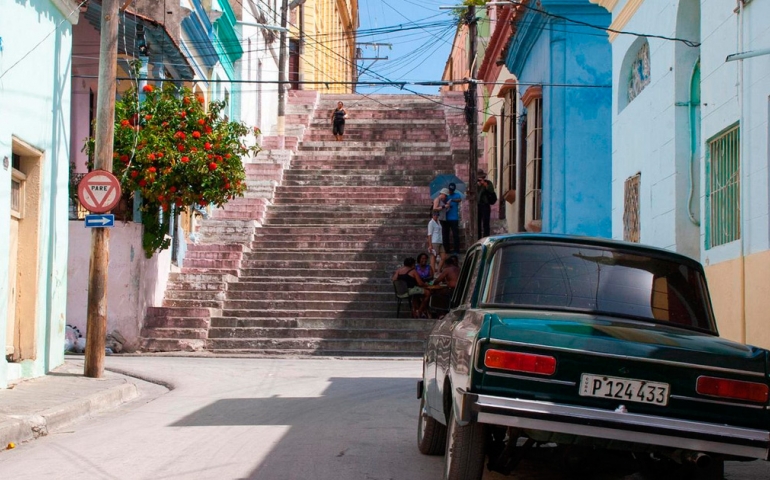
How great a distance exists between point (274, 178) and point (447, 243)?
6159 millimetres

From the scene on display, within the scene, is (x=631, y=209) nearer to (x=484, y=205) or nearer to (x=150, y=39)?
(x=484, y=205)

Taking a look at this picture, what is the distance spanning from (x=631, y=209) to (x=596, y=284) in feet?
33.9

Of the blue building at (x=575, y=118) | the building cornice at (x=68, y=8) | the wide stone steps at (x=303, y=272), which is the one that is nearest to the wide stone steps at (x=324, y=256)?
the wide stone steps at (x=303, y=272)

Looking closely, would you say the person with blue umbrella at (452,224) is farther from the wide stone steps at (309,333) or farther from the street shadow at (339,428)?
the street shadow at (339,428)

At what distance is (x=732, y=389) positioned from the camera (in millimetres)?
6047

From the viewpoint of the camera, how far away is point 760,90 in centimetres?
1155

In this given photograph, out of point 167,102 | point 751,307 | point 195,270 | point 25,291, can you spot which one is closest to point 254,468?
point 751,307

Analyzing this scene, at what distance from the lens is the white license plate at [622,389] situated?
5.96 m

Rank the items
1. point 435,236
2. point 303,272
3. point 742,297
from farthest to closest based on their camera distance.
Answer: point 435,236 → point 303,272 → point 742,297

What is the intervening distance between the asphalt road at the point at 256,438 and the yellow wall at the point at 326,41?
24534mm

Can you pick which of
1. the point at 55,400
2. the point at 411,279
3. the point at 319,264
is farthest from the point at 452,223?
the point at 55,400

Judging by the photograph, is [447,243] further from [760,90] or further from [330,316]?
[760,90]

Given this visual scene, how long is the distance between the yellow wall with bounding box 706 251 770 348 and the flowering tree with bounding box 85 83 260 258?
1029 centimetres

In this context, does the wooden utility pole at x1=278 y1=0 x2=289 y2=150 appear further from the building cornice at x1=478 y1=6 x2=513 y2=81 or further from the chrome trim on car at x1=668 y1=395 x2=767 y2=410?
the chrome trim on car at x1=668 y1=395 x2=767 y2=410
